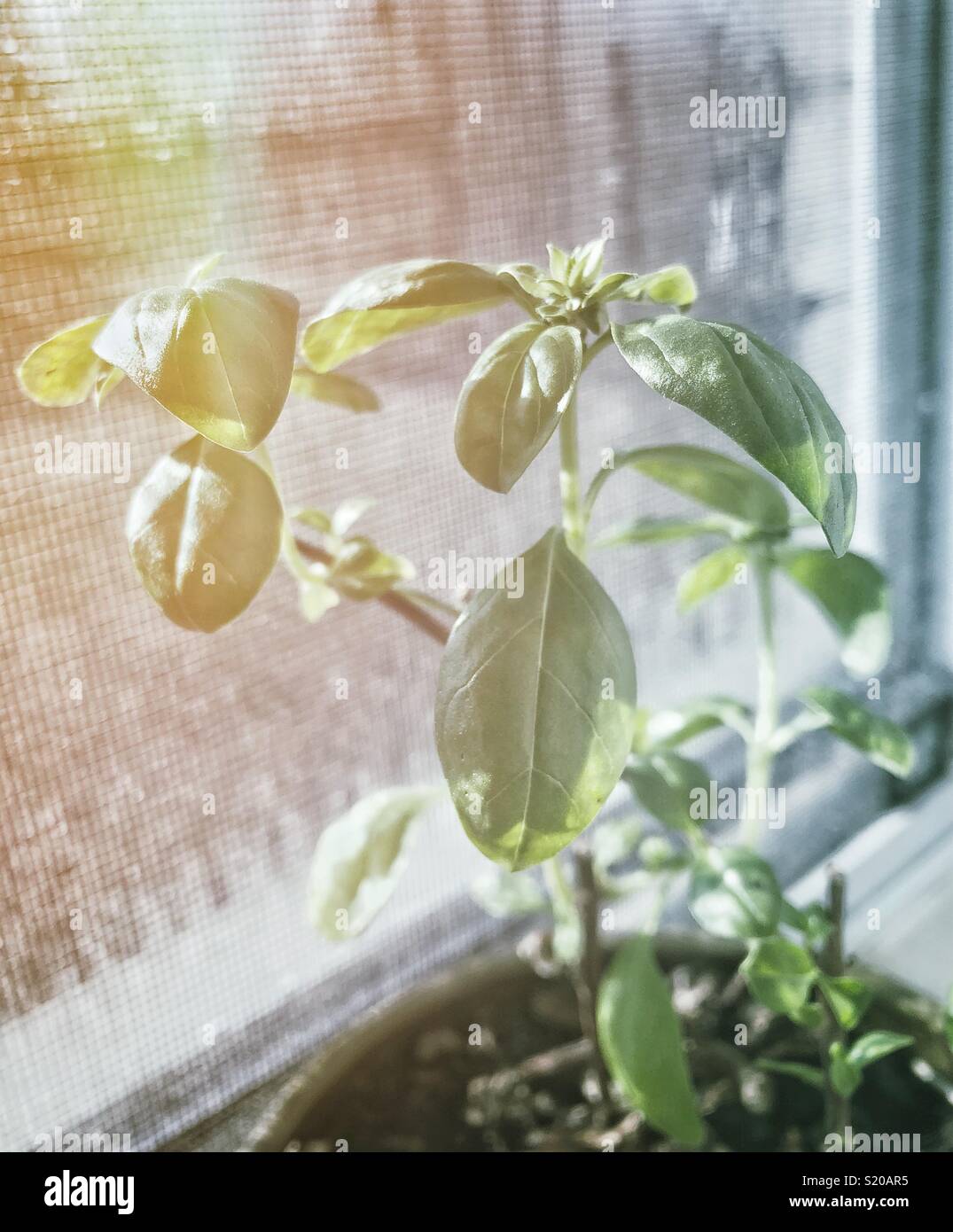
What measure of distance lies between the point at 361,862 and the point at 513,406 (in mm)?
310

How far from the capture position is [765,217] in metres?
0.82

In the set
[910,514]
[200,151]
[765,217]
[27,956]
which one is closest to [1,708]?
[27,956]

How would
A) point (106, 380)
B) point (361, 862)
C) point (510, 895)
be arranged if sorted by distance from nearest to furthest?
point (106, 380) → point (361, 862) → point (510, 895)

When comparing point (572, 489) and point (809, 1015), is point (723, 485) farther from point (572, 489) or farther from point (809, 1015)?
point (809, 1015)

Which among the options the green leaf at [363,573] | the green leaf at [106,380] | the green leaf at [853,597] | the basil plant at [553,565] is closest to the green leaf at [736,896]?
the basil plant at [553,565]

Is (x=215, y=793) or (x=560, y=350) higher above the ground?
(x=560, y=350)

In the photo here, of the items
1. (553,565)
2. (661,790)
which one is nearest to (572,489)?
(553,565)

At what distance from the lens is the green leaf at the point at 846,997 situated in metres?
0.51

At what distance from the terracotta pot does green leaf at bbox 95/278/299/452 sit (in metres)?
0.40

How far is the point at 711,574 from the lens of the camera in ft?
1.99

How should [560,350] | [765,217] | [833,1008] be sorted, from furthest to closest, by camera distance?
[765,217], [833,1008], [560,350]

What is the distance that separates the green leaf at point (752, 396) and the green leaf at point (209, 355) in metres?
0.15

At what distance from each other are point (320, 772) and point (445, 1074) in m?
0.23
